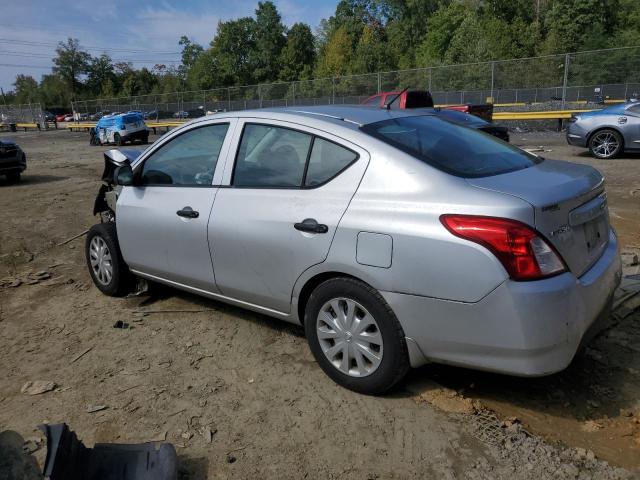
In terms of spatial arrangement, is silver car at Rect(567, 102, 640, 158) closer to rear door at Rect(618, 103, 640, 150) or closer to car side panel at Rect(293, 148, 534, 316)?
rear door at Rect(618, 103, 640, 150)

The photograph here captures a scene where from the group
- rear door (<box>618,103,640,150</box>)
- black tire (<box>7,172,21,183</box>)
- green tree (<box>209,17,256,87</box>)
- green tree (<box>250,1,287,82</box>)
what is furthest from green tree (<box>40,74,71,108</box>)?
rear door (<box>618,103,640,150</box>)

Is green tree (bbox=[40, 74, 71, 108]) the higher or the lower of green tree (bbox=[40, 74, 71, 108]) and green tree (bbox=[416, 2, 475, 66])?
the lower

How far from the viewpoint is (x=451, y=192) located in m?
2.75

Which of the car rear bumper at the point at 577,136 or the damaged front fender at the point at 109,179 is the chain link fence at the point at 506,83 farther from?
the damaged front fender at the point at 109,179

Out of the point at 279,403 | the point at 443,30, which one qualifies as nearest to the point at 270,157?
the point at 279,403

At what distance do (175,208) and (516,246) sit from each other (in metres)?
2.46

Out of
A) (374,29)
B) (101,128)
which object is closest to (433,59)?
(374,29)

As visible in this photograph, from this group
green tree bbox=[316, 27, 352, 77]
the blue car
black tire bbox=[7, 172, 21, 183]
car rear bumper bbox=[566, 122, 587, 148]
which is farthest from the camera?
green tree bbox=[316, 27, 352, 77]

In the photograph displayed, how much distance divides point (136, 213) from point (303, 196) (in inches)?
67.8

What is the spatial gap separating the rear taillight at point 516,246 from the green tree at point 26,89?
10246cm

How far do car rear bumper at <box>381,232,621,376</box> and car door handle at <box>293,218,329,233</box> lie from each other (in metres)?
0.54

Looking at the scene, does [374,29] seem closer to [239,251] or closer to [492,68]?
[492,68]

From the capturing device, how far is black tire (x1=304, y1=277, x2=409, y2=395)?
115 inches

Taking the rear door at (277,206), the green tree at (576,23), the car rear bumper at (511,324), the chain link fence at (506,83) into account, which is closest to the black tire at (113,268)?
the rear door at (277,206)
